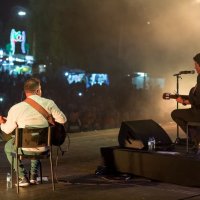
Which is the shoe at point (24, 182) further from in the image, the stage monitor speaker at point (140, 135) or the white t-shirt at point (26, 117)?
the stage monitor speaker at point (140, 135)

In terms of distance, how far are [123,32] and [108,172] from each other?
16923 mm

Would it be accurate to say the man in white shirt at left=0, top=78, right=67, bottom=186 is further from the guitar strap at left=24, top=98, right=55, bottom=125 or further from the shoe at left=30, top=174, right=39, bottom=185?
the shoe at left=30, top=174, right=39, bottom=185

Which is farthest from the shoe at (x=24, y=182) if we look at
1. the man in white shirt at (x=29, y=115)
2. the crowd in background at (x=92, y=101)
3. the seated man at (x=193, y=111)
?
the crowd in background at (x=92, y=101)

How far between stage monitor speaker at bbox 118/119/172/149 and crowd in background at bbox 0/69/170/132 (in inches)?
205

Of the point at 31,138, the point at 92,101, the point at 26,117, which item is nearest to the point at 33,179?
the point at 31,138

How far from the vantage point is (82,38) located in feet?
91.6

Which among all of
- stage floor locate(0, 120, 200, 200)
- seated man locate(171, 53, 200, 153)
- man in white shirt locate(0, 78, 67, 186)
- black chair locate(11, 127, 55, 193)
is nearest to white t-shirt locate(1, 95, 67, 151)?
man in white shirt locate(0, 78, 67, 186)

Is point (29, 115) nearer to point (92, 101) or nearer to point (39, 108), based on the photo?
point (39, 108)

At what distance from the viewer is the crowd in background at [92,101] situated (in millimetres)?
14289

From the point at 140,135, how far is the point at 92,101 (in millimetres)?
9407

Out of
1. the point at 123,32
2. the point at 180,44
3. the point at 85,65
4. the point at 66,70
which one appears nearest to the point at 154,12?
the point at 180,44

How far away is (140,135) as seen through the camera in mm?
7160

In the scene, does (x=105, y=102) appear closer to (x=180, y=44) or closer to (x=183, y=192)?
(x=180, y=44)

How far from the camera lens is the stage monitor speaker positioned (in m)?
7.10
